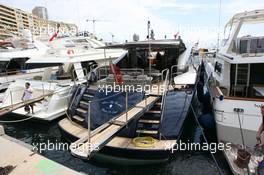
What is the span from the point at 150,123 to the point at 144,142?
733 mm

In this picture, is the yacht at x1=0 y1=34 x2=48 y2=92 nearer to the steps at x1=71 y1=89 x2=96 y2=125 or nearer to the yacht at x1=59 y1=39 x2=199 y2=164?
the steps at x1=71 y1=89 x2=96 y2=125

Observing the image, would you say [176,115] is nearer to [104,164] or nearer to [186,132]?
[186,132]

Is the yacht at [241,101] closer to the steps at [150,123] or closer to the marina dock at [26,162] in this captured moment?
the steps at [150,123]

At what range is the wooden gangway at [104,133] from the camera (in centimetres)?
367

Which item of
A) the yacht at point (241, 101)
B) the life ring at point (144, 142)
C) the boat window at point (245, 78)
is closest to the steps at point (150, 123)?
the life ring at point (144, 142)

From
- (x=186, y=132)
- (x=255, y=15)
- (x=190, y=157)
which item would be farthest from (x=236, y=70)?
(x=190, y=157)

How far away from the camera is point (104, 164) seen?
535 centimetres

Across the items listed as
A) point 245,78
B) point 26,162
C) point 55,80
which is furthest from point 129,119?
point 55,80

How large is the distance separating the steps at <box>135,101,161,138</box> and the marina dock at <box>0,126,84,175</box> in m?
2.27

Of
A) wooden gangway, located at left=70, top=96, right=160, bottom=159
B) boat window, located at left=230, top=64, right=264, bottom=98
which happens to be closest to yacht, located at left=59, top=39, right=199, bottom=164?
wooden gangway, located at left=70, top=96, right=160, bottom=159

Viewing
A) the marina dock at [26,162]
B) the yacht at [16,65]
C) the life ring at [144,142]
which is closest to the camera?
the marina dock at [26,162]

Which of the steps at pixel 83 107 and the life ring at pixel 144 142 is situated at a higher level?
the steps at pixel 83 107

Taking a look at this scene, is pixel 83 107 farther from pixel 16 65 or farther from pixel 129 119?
pixel 16 65

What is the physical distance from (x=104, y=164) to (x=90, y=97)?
2.47m
